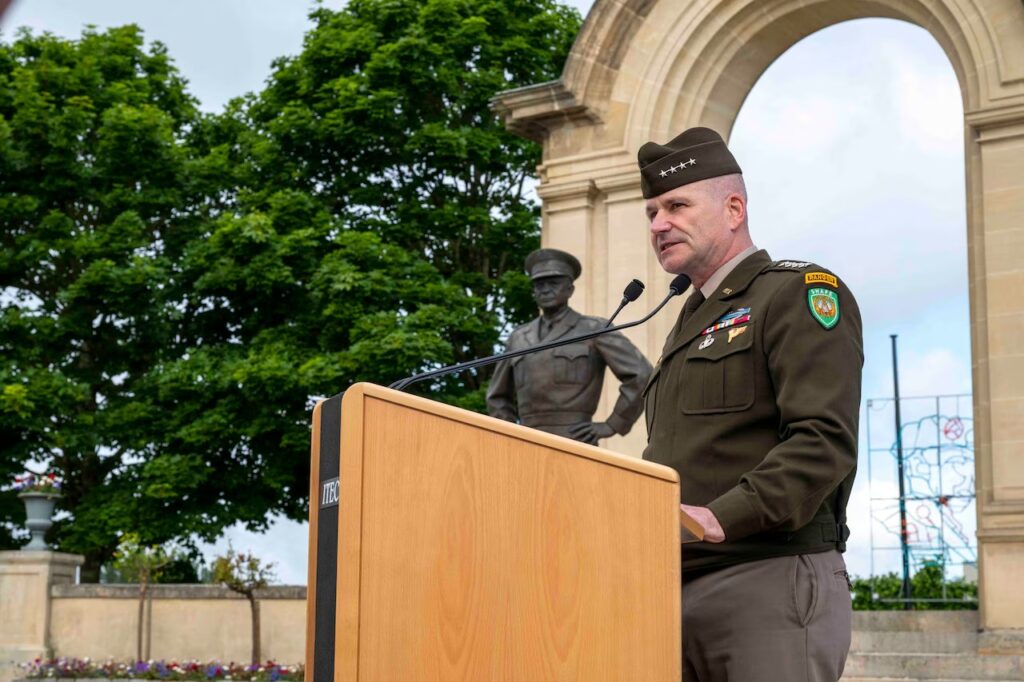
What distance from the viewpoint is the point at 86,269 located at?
23906 mm

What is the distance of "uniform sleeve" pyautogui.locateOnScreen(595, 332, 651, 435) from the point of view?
333 inches

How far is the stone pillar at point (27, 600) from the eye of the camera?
18.0 metres

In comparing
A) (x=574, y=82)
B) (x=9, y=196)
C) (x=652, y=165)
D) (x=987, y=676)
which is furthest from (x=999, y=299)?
(x=9, y=196)

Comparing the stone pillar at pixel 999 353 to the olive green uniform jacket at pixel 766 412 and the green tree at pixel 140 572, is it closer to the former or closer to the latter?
the olive green uniform jacket at pixel 766 412

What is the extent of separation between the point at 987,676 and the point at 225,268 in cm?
1457

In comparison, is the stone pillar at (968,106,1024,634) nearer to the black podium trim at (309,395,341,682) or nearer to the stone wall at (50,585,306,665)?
the stone wall at (50,585,306,665)

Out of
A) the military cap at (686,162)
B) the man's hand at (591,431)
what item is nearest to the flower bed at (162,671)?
the man's hand at (591,431)

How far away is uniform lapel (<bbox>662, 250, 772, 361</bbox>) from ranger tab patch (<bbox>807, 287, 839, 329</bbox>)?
17 cm

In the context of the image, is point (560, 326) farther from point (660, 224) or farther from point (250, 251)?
point (250, 251)

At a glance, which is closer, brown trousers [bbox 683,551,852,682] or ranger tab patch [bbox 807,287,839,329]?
brown trousers [bbox 683,551,852,682]

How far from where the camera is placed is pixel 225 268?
21.7 m

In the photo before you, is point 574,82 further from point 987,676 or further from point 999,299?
point 987,676

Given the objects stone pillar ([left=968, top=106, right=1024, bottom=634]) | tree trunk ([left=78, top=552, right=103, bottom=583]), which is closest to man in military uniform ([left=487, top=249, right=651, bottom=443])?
stone pillar ([left=968, top=106, right=1024, bottom=634])

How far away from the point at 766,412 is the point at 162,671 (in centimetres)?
1358
